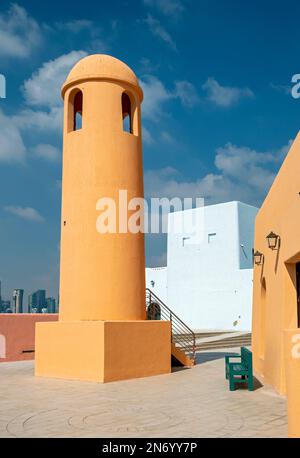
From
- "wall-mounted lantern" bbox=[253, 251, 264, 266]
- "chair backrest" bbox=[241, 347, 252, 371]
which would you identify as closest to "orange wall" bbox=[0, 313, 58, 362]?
"wall-mounted lantern" bbox=[253, 251, 264, 266]

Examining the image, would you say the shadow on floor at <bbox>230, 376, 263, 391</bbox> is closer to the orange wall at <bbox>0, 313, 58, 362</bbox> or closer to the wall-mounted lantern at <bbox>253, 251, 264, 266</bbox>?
the wall-mounted lantern at <bbox>253, 251, 264, 266</bbox>

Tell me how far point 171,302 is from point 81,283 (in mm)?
27762

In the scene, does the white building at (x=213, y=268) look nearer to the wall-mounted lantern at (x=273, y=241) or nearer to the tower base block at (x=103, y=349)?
the tower base block at (x=103, y=349)

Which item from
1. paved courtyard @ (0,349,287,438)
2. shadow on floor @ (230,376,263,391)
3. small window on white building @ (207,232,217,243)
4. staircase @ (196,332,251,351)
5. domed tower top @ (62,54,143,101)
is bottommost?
staircase @ (196,332,251,351)

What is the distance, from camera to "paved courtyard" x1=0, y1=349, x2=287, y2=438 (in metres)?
6.54

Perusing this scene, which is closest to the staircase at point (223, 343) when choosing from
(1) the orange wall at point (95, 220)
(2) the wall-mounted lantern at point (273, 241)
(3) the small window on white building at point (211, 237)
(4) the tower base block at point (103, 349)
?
(4) the tower base block at point (103, 349)

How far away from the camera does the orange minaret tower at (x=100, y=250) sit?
39.2 ft

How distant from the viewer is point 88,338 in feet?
37.4

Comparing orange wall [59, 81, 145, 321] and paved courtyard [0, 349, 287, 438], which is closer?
paved courtyard [0, 349, 287, 438]

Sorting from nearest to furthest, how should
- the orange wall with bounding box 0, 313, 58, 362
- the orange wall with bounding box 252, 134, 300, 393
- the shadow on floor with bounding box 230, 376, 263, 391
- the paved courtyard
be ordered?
the paved courtyard → the orange wall with bounding box 252, 134, 300, 393 → the shadow on floor with bounding box 230, 376, 263, 391 → the orange wall with bounding box 0, 313, 58, 362

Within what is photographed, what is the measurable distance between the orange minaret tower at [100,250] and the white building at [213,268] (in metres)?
23.1

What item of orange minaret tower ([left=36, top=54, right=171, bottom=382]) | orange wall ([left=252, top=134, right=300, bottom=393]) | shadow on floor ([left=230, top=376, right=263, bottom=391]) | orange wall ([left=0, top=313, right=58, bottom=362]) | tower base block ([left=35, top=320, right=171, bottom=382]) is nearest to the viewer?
orange wall ([left=252, top=134, right=300, bottom=393])

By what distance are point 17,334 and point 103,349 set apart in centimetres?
776

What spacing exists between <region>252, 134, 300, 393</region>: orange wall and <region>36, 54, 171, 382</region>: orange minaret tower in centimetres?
293
